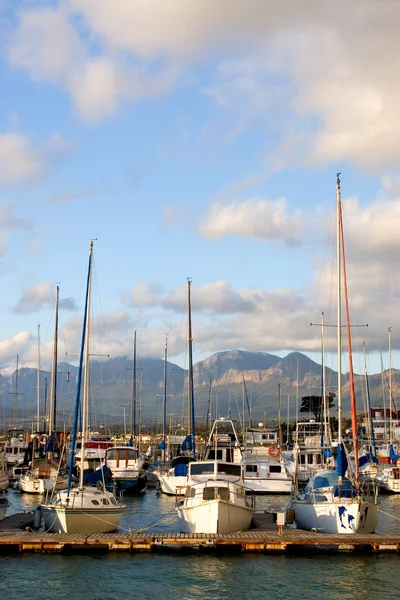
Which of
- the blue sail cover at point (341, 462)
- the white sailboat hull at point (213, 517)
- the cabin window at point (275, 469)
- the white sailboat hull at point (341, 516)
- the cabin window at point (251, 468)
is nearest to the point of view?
the white sailboat hull at point (213, 517)

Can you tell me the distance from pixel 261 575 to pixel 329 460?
3302 centimetres

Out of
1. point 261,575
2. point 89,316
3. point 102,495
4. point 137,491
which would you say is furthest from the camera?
point 137,491

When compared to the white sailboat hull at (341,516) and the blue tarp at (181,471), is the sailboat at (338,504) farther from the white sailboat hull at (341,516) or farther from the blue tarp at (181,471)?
the blue tarp at (181,471)

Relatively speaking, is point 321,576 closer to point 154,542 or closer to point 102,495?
point 154,542

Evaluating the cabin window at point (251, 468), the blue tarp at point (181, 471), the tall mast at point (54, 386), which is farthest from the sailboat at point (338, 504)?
the tall mast at point (54, 386)

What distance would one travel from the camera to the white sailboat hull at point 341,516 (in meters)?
35.5

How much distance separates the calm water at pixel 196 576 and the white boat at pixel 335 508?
2305 mm

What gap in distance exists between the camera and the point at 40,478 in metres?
60.4

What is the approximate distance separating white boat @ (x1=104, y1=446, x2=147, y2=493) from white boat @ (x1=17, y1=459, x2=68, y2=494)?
163 inches

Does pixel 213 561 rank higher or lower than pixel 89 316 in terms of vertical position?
lower

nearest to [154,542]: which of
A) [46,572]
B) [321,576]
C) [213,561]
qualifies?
[213,561]

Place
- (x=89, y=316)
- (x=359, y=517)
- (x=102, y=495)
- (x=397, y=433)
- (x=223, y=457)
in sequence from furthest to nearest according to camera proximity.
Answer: (x=397, y=433), (x=223, y=457), (x=89, y=316), (x=102, y=495), (x=359, y=517)

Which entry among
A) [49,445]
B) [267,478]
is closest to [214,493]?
[267,478]

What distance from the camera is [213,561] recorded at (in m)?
32.3
